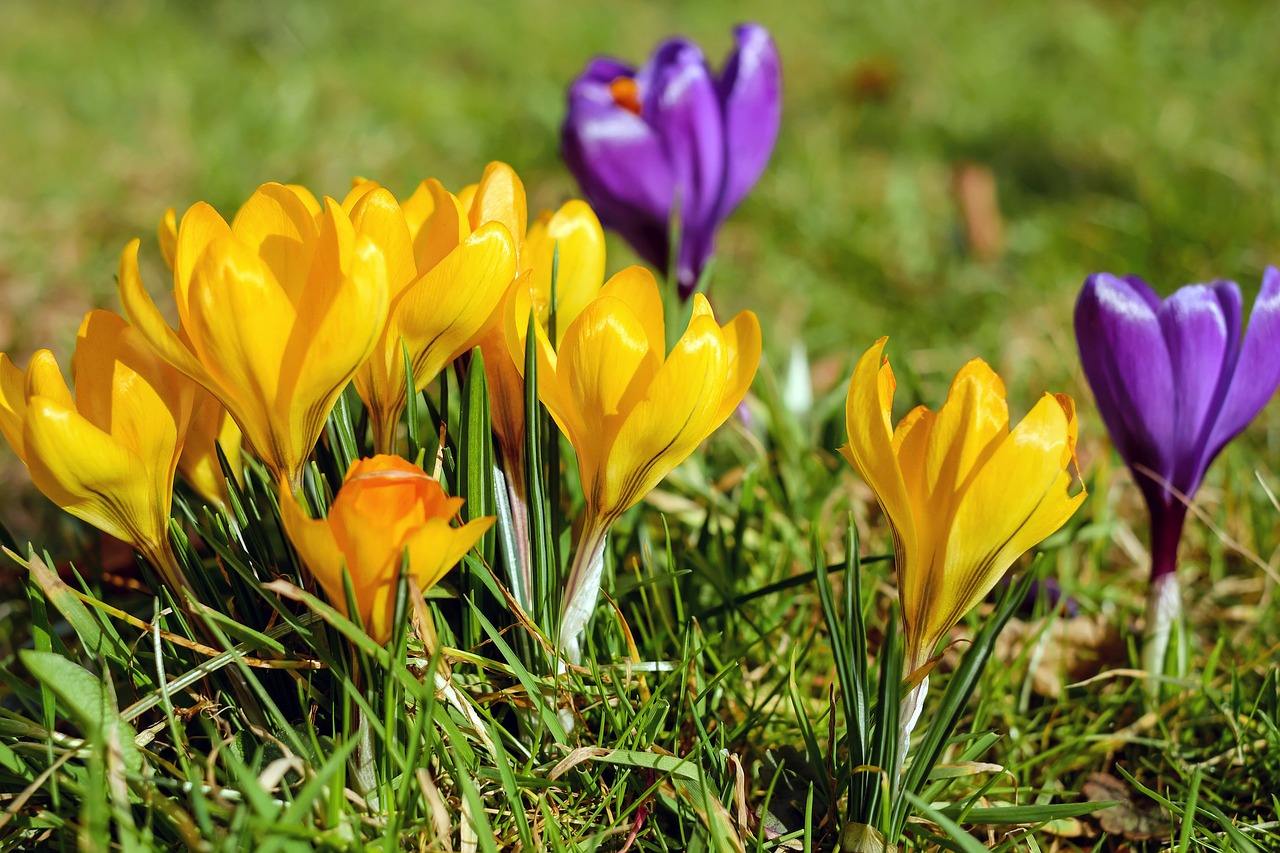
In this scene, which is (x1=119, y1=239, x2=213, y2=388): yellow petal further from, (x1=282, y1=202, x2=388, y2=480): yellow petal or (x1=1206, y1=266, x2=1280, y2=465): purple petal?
(x1=1206, y1=266, x2=1280, y2=465): purple petal

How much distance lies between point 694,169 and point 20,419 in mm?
857

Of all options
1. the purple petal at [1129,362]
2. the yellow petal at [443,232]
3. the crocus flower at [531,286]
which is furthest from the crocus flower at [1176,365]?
the yellow petal at [443,232]

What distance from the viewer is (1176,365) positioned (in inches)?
37.9

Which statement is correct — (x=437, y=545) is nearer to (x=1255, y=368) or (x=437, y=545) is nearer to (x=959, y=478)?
(x=959, y=478)

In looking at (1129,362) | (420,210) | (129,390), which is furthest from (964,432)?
(129,390)

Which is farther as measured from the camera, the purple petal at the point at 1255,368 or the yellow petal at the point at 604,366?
the purple petal at the point at 1255,368

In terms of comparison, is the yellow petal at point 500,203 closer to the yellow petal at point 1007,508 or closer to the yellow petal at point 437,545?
the yellow petal at point 437,545

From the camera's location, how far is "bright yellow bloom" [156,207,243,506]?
2.79 ft

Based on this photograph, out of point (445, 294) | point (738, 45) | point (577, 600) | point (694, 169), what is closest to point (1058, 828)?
point (577, 600)

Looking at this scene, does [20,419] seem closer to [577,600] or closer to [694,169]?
[577,600]

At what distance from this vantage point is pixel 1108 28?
11.9 feet

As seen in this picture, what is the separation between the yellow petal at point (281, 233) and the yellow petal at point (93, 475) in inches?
6.3

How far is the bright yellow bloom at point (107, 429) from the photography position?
2.28 ft

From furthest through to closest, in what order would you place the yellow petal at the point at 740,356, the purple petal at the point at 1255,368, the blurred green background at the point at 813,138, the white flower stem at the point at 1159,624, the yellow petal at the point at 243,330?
the blurred green background at the point at 813,138 → the white flower stem at the point at 1159,624 → the purple petal at the point at 1255,368 → the yellow petal at the point at 740,356 → the yellow petal at the point at 243,330
